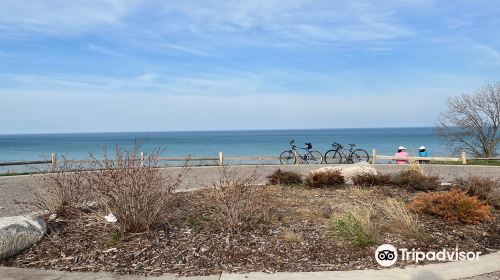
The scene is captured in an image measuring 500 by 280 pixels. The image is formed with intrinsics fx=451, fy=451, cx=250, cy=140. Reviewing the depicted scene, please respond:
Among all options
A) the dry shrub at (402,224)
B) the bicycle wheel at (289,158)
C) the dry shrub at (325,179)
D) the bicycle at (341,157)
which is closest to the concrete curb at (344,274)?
the dry shrub at (402,224)

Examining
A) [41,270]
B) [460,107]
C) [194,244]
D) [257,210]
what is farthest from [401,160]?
[41,270]

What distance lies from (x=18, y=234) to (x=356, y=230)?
412 centimetres

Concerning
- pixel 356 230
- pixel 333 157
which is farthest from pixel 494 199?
pixel 333 157

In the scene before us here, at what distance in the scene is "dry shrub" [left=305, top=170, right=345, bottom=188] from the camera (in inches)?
407

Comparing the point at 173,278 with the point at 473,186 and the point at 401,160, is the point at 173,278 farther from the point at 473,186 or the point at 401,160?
the point at 401,160

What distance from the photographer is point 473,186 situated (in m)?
8.56

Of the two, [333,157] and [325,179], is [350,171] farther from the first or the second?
[333,157]

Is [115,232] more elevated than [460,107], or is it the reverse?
[460,107]

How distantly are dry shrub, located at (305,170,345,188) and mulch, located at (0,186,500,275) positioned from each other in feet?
11.2

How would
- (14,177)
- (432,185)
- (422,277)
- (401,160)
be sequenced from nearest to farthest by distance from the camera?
1. (422,277)
2. (432,185)
3. (14,177)
4. (401,160)

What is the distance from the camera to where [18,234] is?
5.47m

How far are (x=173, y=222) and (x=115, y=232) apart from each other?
90 centimetres

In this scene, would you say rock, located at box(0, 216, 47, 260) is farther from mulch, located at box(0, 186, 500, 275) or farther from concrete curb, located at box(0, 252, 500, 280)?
concrete curb, located at box(0, 252, 500, 280)

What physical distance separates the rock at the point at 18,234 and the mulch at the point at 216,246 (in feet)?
0.30
